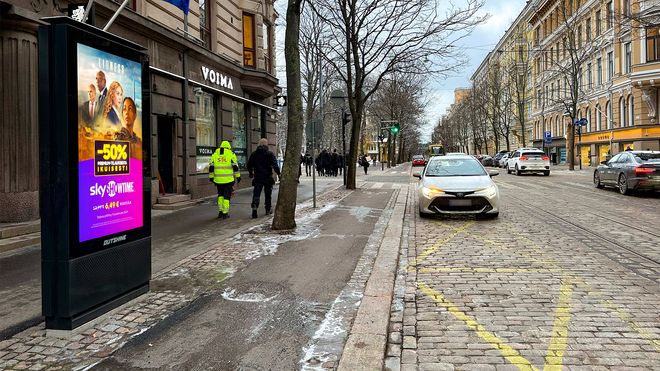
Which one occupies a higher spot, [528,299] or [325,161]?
[325,161]

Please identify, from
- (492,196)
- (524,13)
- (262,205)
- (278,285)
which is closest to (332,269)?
(278,285)

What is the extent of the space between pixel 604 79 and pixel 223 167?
42.8 meters

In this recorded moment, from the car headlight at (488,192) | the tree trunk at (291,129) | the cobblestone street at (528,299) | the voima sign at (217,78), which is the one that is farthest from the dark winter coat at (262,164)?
the voima sign at (217,78)

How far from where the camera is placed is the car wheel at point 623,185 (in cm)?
1659

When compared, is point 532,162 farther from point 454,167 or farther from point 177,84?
point 177,84

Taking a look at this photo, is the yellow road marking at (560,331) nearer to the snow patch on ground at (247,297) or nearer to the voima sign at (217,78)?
the snow patch on ground at (247,297)

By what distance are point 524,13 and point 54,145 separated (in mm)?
71433

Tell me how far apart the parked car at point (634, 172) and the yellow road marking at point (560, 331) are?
1234 centimetres

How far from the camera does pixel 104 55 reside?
4.50 m

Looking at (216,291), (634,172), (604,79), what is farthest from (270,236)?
(604,79)

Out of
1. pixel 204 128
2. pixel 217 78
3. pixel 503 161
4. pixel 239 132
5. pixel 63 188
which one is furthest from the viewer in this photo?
pixel 503 161

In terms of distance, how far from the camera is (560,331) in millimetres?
4246

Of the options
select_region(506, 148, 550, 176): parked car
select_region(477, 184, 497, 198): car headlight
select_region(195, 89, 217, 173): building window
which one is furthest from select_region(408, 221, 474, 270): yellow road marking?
select_region(506, 148, 550, 176): parked car

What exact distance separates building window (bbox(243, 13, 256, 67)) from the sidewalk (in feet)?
41.5
